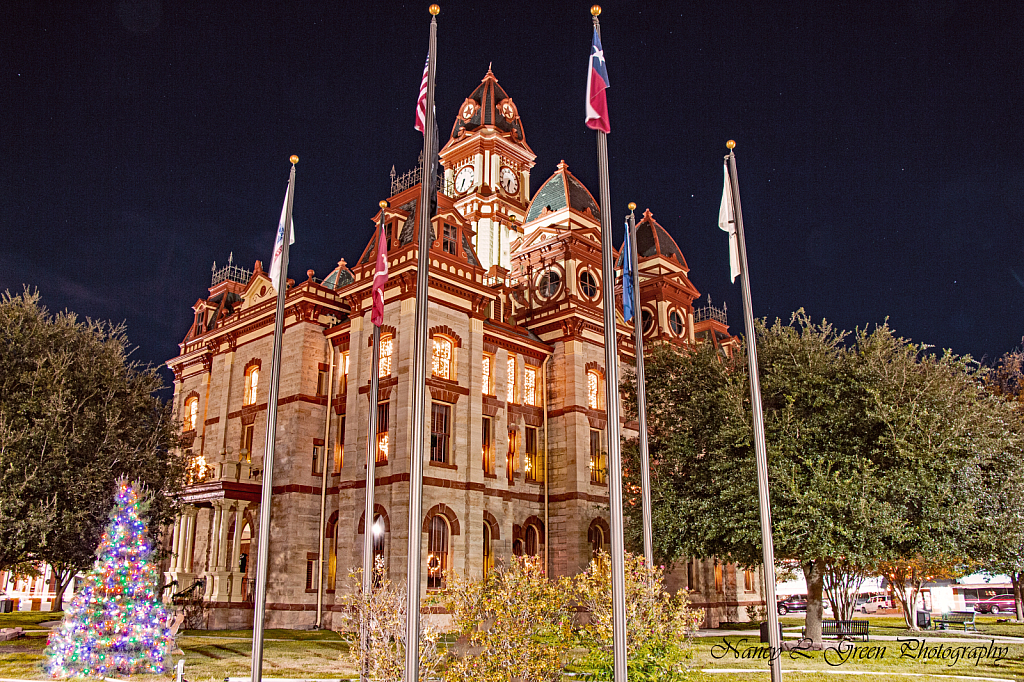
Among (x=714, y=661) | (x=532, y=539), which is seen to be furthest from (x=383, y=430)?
(x=714, y=661)

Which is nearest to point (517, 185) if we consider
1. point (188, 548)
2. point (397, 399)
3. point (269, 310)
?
point (269, 310)

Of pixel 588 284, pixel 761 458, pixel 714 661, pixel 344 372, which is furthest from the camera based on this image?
pixel 588 284

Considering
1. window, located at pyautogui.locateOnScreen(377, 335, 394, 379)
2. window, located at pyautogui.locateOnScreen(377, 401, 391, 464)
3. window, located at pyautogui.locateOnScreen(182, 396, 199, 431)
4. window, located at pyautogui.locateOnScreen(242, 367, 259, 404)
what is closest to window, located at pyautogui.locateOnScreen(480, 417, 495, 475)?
window, located at pyautogui.locateOnScreen(377, 401, 391, 464)

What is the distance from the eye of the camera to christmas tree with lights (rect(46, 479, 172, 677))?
20.1 meters

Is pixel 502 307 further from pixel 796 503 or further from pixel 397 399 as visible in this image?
pixel 796 503

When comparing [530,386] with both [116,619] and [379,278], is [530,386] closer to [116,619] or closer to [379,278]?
[379,278]

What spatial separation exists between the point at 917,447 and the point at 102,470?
2658 cm

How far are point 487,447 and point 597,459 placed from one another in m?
7.13

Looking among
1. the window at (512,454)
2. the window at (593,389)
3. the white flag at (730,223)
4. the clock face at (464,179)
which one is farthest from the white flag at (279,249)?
the clock face at (464,179)

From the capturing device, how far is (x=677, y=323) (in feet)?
166

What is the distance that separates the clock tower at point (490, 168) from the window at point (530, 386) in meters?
11.7

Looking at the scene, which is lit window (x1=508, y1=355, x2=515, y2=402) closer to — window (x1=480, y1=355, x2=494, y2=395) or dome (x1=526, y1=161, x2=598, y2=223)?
window (x1=480, y1=355, x2=494, y2=395)

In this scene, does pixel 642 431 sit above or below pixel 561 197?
below

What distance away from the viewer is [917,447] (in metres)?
24.8
